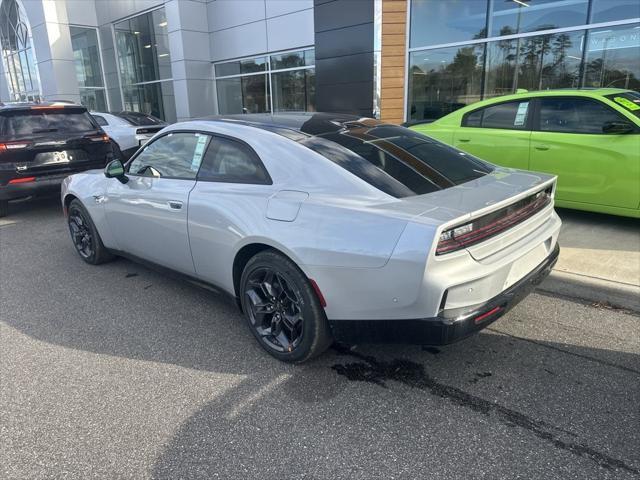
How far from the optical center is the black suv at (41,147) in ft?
22.2

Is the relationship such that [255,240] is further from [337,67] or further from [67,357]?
[337,67]

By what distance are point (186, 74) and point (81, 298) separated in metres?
13.1

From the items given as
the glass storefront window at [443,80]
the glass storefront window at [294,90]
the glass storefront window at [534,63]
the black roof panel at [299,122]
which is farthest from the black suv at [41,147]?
the glass storefront window at [534,63]

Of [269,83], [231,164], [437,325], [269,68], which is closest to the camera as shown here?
[437,325]

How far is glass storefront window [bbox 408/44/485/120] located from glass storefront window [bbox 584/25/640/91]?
2.16 meters

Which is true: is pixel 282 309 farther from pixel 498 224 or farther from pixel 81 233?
pixel 81 233

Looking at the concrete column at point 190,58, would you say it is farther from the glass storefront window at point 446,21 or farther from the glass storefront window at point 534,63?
the glass storefront window at point 534,63

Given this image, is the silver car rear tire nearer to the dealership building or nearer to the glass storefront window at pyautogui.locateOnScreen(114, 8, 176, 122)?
the dealership building

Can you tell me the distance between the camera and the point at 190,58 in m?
15.6

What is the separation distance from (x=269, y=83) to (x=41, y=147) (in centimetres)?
899

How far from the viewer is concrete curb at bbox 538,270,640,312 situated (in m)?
3.74

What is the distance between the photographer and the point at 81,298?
14.0ft

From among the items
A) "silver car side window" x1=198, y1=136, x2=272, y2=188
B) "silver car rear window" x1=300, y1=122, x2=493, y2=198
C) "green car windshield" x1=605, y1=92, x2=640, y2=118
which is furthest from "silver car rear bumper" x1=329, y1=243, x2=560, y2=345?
"green car windshield" x1=605, y1=92, x2=640, y2=118

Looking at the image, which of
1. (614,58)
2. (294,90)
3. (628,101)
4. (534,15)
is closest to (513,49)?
(534,15)
